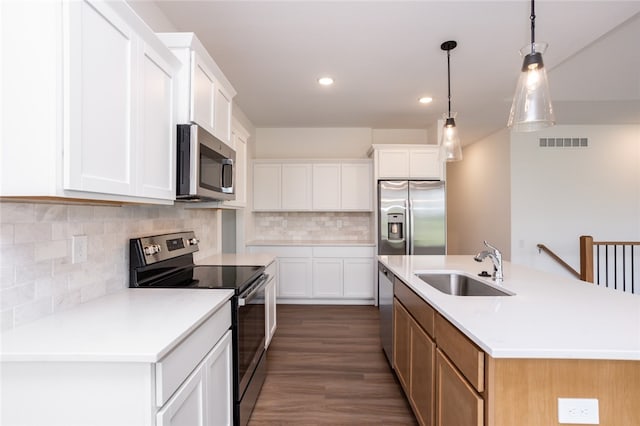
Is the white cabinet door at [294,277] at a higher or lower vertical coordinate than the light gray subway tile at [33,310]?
lower

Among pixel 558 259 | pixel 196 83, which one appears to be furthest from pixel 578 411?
pixel 558 259

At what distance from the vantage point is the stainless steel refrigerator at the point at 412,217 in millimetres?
4395

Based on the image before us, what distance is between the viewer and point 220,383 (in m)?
1.57

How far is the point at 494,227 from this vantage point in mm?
5629

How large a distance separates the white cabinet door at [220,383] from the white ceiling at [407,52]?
2.11 meters

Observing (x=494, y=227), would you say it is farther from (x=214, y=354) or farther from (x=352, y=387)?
(x=214, y=354)

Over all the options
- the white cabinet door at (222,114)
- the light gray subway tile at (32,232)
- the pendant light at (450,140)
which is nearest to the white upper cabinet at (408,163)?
the pendant light at (450,140)

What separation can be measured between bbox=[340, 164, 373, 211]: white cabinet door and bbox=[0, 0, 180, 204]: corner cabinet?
139 inches

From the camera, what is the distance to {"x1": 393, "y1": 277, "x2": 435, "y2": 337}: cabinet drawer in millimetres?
1650

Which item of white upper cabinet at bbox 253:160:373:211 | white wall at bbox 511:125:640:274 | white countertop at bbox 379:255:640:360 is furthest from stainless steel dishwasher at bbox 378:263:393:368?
white wall at bbox 511:125:640:274

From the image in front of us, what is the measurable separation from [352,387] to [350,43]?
8.80ft

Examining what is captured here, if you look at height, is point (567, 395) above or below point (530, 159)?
below

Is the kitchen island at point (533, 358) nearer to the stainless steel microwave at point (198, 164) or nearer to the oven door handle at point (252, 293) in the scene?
the oven door handle at point (252, 293)

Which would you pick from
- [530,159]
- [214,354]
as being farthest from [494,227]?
[214,354]
